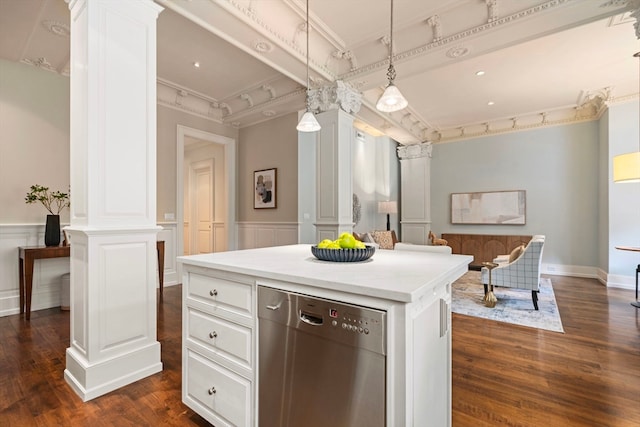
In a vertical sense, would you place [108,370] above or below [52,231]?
below

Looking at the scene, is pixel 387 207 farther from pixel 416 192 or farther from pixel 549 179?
pixel 549 179

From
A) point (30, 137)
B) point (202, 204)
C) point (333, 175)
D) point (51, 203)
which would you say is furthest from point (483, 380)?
point (202, 204)

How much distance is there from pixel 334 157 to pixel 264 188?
1.67 meters

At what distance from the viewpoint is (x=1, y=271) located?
336cm

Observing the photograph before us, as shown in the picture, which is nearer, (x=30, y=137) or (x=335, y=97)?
(x=30, y=137)

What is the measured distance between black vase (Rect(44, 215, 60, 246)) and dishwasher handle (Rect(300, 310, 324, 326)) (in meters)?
3.64

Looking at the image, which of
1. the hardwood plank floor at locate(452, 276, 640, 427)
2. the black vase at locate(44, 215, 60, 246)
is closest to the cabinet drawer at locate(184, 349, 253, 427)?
the hardwood plank floor at locate(452, 276, 640, 427)

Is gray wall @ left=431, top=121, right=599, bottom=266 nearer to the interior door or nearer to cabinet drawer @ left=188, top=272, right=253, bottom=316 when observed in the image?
the interior door

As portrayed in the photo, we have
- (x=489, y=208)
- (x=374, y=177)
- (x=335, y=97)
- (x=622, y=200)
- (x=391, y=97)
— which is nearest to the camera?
(x=391, y=97)

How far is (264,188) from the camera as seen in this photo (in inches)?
204

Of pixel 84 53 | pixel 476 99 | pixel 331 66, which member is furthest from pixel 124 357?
pixel 476 99

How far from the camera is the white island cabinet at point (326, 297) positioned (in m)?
0.97

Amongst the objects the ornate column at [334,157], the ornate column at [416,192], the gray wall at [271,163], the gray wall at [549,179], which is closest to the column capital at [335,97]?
the ornate column at [334,157]

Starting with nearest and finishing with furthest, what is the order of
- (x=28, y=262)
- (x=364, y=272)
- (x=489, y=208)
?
1. (x=364, y=272)
2. (x=28, y=262)
3. (x=489, y=208)
